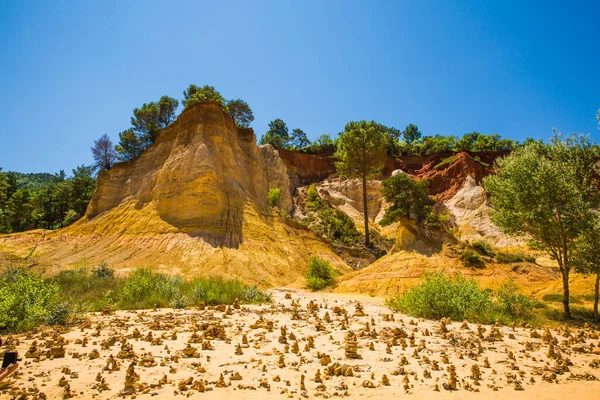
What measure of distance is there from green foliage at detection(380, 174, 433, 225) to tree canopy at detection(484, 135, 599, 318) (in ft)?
35.6

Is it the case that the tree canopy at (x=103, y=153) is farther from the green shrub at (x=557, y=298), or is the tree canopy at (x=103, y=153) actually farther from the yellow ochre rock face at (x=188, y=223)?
the green shrub at (x=557, y=298)

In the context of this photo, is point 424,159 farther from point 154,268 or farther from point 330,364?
point 330,364

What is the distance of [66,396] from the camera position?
15.1 ft

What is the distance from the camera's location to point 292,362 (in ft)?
20.0

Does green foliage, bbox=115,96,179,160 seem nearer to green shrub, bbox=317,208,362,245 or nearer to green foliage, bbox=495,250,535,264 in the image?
green shrub, bbox=317,208,362,245

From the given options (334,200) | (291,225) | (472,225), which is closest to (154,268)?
(291,225)

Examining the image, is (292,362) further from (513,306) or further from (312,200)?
(312,200)

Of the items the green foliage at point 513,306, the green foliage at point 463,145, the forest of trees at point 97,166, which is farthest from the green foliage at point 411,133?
the green foliage at point 513,306

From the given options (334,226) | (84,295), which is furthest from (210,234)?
(334,226)

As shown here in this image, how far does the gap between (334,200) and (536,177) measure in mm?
39604

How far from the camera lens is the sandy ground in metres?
5.00

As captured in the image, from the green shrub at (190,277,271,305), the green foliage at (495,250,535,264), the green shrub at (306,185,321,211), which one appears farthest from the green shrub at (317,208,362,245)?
the green shrub at (190,277,271,305)

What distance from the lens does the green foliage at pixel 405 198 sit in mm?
26109

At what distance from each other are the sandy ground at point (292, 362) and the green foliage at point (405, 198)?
56.2ft
